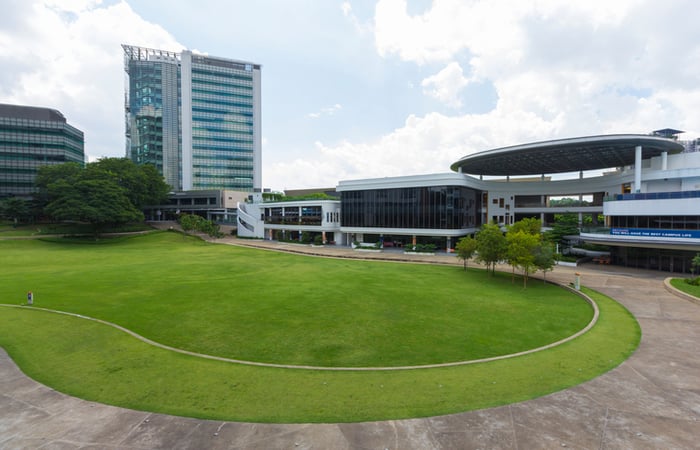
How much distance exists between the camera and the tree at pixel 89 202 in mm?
57719

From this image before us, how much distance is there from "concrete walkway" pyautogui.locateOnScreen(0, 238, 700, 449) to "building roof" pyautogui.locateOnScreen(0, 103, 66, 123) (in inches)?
4503

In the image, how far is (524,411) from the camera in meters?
9.28

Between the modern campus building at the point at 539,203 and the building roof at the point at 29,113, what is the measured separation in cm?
6679

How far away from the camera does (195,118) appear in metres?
101

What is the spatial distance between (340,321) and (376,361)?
4990 millimetres

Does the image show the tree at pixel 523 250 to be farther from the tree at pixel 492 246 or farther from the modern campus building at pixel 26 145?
the modern campus building at pixel 26 145

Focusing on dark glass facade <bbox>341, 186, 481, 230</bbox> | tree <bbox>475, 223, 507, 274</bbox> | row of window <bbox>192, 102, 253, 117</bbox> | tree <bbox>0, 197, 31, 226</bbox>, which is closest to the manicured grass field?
tree <bbox>475, 223, 507, 274</bbox>

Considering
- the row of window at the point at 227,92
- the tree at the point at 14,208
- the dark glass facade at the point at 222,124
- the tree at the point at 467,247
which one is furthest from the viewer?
the row of window at the point at 227,92

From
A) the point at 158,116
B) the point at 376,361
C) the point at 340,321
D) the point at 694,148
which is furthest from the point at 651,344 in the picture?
the point at 158,116

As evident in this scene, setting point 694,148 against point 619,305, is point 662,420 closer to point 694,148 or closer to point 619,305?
point 619,305

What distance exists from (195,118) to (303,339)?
10497 centimetres

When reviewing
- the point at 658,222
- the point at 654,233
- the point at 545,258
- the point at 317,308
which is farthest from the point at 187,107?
the point at 658,222

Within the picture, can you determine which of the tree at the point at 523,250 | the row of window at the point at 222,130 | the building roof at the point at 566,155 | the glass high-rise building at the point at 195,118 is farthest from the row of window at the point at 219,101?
the tree at the point at 523,250

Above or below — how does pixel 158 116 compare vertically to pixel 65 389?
above
